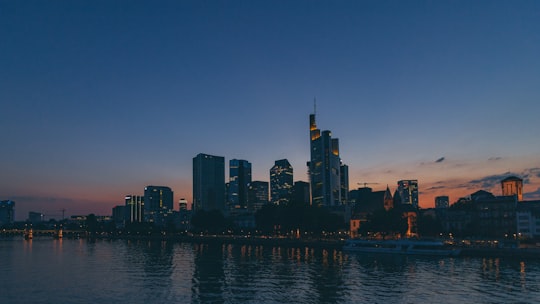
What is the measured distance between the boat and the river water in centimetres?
1181

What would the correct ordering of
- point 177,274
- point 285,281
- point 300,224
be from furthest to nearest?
point 300,224 < point 177,274 < point 285,281

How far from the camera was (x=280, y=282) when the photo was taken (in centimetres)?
7138

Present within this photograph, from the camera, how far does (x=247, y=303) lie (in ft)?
181

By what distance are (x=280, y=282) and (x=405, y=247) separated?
213 ft

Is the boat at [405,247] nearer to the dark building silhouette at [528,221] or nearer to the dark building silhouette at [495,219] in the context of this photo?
the dark building silhouette at [528,221]

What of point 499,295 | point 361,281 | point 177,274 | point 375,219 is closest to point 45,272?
point 177,274

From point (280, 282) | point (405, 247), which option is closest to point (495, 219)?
point (405, 247)

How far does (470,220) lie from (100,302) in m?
174

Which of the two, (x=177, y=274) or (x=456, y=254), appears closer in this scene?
(x=177, y=274)

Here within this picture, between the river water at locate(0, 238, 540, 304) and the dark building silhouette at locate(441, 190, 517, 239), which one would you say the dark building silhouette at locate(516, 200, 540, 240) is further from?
the river water at locate(0, 238, 540, 304)

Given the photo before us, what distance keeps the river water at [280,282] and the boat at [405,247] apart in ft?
38.8

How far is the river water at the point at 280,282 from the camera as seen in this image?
59.1m

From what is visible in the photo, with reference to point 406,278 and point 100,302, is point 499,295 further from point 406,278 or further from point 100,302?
point 100,302

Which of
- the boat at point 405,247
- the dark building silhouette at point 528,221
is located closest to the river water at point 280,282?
the boat at point 405,247
